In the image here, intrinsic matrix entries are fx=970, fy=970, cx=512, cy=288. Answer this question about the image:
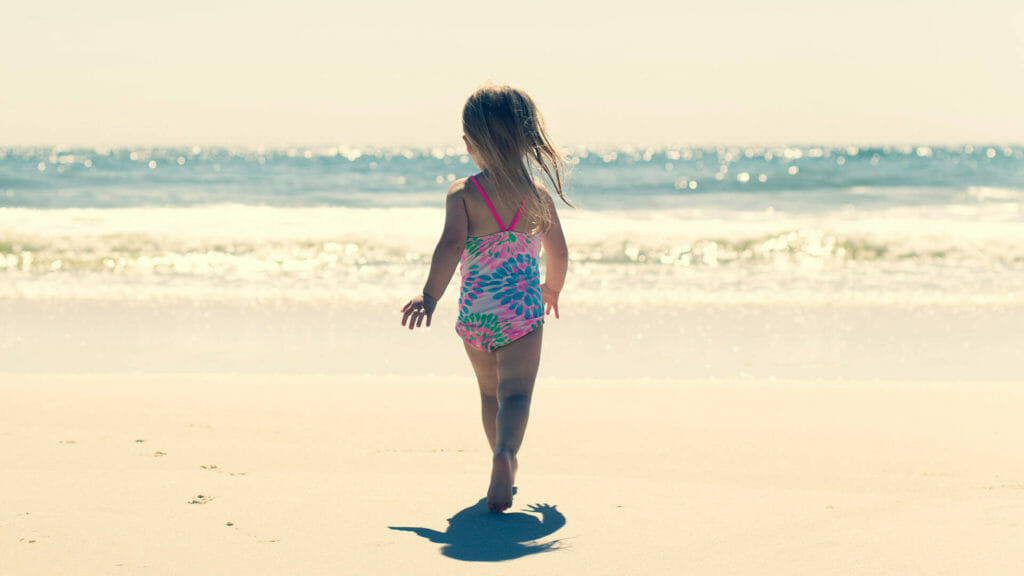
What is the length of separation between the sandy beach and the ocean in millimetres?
797

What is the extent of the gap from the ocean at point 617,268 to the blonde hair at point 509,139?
290 cm

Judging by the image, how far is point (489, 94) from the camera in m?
2.96

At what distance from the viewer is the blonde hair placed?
296 cm

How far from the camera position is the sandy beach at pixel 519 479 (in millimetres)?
2707

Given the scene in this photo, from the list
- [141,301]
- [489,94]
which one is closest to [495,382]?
[489,94]

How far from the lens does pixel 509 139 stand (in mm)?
2971

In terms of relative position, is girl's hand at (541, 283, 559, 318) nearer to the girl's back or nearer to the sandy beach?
the girl's back

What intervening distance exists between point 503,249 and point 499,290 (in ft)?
0.43

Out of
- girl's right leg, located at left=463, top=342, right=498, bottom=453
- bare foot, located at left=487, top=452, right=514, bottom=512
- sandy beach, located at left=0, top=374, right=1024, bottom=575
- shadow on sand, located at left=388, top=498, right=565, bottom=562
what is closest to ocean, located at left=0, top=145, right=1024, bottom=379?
sandy beach, located at left=0, top=374, right=1024, bottom=575

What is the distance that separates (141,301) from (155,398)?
3.63 metres

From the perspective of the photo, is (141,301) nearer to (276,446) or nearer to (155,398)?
(155,398)

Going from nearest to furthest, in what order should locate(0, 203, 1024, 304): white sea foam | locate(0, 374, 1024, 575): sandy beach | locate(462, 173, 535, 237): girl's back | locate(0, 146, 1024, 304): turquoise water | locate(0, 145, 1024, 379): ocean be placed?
locate(0, 374, 1024, 575): sandy beach < locate(462, 173, 535, 237): girl's back < locate(0, 145, 1024, 379): ocean < locate(0, 203, 1024, 304): white sea foam < locate(0, 146, 1024, 304): turquoise water

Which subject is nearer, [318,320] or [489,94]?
[489,94]

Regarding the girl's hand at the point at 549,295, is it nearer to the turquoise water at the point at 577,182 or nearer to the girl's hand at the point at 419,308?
the girl's hand at the point at 419,308
